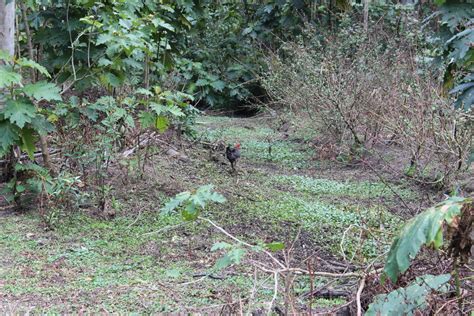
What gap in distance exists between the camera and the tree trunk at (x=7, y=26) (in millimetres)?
5355

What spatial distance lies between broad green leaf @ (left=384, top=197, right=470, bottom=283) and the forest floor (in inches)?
26.2

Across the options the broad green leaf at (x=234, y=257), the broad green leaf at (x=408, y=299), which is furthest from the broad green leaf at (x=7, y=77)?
the broad green leaf at (x=408, y=299)

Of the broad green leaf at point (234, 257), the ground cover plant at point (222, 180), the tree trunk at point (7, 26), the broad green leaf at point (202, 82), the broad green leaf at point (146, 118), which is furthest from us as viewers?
the broad green leaf at point (202, 82)

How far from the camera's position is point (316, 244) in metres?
5.05

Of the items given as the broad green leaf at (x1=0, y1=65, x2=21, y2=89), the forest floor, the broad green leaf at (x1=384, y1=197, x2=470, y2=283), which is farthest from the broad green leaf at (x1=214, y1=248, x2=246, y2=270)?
the broad green leaf at (x1=0, y1=65, x2=21, y2=89)

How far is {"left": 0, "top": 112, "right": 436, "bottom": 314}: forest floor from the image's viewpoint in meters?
3.75

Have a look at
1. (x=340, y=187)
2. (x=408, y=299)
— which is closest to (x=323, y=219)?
(x=340, y=187)

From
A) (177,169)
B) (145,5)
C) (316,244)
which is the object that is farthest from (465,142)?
(145,5)

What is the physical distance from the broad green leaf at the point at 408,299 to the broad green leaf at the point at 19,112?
3.09m

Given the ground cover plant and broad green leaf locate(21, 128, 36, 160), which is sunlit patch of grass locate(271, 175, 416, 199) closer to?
the ground cover plant

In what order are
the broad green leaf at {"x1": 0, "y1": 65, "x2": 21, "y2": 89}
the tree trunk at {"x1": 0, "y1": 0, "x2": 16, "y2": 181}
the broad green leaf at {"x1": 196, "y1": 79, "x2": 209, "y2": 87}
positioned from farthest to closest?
1. the broad green leaf at {"x1": 196, "y1": 79, "x2": 209, "y2": 87}
2. the tree trunk at {"x1": 0, "y1": 0, "x2": 16, "y2": 181}
3. the broad green leaf at {"x1": 0, "y1": 65, "x2": 21, "y2": 89}

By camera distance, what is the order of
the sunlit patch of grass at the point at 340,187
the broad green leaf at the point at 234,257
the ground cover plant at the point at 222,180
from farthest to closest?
the sunlit patch of grass at the point at 340,187 → the ground cover plant at the point at 222,180 → the broad green leaf at the point at 234,257

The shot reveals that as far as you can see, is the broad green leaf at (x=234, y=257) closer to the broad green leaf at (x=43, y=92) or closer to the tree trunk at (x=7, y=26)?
the broad green leaf at (x=43, y=92)

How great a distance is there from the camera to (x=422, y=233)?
2127mm
